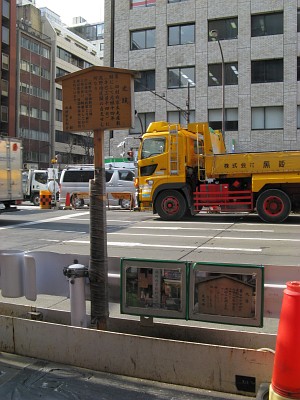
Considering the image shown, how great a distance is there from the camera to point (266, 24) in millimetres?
35188

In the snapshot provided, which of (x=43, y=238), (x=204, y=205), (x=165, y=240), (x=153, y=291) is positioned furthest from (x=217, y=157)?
(x=153, y=291)

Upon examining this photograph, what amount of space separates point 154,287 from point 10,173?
42.1 ft

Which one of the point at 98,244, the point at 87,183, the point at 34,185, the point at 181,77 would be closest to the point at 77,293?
the point at 98,244

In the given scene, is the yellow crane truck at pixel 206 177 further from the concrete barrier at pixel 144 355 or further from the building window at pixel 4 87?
the building window at pixel 4 87

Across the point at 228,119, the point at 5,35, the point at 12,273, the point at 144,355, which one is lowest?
the point at 144,355

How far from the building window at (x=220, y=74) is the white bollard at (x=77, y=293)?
33.9 m

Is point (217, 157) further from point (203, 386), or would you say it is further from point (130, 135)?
point (130, 135)

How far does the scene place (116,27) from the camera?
131 ft

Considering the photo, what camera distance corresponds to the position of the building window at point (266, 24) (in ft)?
115

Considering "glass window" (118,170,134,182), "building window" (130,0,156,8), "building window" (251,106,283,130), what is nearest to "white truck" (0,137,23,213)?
"glass window" (118,170,134,182)

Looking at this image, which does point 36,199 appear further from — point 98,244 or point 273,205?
point 98,244

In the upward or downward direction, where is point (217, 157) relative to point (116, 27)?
downward

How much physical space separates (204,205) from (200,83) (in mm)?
23272

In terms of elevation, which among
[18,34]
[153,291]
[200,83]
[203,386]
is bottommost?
[203,386]
